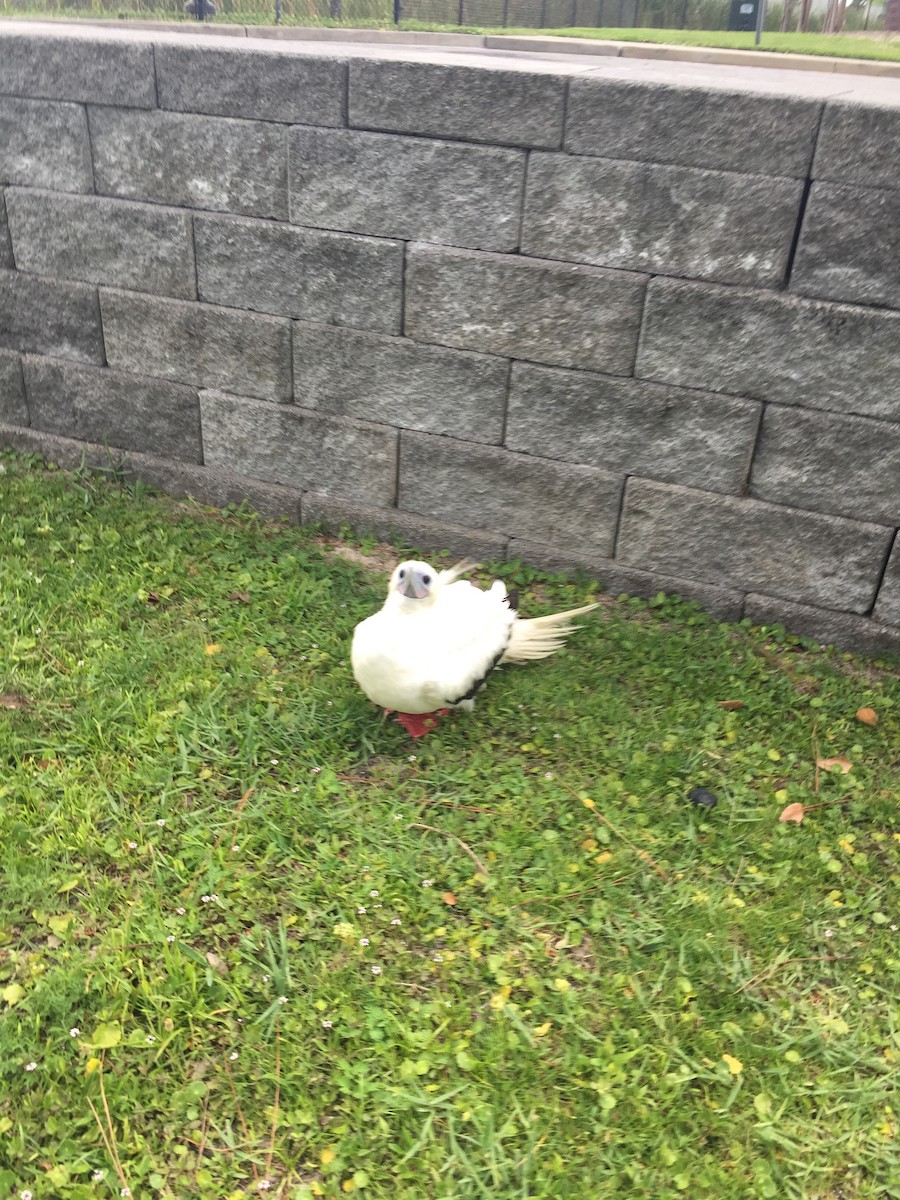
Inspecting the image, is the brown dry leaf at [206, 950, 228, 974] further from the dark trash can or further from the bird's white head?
the dark trash can

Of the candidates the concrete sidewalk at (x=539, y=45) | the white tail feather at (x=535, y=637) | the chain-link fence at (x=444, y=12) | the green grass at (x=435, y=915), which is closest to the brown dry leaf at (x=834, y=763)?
the green grass at (x=435, y=915)

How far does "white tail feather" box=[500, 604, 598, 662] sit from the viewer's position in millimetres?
3529

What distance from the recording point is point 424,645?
304 cm

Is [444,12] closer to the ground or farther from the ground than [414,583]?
farther from the ground

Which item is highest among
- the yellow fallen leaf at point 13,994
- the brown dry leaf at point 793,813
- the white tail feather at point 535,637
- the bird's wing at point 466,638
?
the bird's wing at point 466,638

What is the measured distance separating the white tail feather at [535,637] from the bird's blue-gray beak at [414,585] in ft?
1.84

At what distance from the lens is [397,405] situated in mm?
4160

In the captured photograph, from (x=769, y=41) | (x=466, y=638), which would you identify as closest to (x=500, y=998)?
(x=466, y=638)

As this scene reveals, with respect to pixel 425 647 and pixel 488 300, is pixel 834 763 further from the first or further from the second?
pixel 488 300

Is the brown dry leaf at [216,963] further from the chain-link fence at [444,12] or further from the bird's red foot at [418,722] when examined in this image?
the chain-link fence at [444,12]

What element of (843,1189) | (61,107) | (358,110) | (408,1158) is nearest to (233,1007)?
(408,1158)

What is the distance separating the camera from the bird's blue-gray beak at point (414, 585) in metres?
3.01

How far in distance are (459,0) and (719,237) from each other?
377 inches

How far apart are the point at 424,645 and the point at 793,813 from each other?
1.25m
